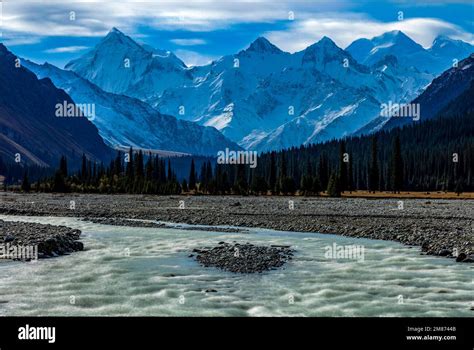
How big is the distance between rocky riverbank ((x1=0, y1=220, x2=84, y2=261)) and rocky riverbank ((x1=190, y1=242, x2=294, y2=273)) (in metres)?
8.53

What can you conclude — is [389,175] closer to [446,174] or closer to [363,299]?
[446,174]

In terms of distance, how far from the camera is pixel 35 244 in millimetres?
38562

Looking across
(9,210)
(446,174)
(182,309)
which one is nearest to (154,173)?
(446,174)

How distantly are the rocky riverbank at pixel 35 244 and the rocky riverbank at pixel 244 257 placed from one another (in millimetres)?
8530

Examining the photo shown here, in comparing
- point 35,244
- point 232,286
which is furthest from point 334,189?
point 232,286

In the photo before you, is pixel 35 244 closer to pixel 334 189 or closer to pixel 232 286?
pixel 232 286

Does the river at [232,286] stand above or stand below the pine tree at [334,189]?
below

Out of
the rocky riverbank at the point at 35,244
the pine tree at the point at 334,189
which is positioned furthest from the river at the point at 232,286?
the pine tree at the point at 334,189

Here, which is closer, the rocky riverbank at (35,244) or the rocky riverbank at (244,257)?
the rocky riverbank at (244,257)

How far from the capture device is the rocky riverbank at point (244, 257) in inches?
1327

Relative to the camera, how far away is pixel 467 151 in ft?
598

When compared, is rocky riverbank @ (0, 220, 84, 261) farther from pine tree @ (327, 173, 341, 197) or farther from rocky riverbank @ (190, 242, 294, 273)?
pine tree @ (327, 173, 341, 197)

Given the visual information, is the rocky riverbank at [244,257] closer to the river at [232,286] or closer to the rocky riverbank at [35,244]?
the river at [232,286]

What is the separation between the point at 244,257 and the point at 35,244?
43.8ft
